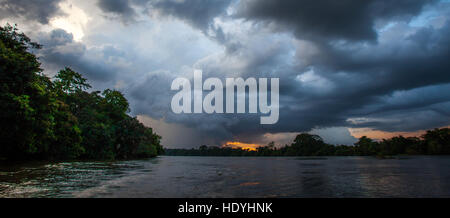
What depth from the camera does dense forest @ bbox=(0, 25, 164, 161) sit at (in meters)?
24.6

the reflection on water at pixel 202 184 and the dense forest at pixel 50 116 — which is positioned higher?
the dense forest at pixel 50 116

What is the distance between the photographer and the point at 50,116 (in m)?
29.7

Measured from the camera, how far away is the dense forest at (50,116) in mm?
24578

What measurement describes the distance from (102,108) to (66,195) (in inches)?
2570

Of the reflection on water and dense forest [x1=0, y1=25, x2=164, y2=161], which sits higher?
dense forest [x1=0, y1=25, x2=164, y2=161]

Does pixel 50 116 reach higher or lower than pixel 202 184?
higher

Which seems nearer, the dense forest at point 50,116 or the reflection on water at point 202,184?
the reflection on water at point 202,184

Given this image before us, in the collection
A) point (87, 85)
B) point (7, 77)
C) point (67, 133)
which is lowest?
point (67, 133)

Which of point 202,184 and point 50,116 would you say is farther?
point 50,116

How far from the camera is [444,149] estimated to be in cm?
13512

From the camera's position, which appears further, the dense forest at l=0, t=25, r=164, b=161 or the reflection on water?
the dense forest at l=0, t=25, r=164, b=161
